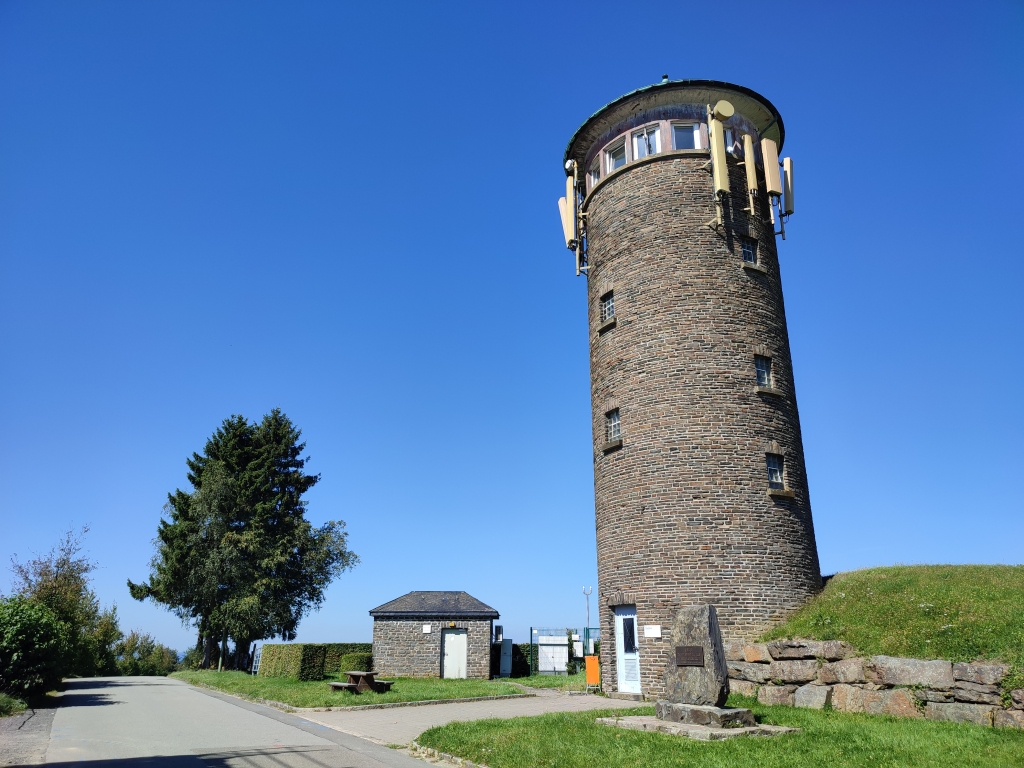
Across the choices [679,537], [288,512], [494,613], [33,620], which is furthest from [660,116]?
[288,512]

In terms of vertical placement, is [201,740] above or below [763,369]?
below

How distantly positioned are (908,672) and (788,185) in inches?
571

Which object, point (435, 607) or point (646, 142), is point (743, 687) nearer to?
point (646, 142)

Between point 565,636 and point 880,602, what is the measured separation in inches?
725

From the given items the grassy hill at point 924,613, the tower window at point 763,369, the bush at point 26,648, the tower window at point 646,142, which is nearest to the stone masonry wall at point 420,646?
the bush at point 26,648

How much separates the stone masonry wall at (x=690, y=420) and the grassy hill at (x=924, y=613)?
1196 millimetres

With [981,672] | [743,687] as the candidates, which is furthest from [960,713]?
[743,687]

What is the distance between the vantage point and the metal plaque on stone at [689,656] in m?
12.4

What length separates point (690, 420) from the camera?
18.0m

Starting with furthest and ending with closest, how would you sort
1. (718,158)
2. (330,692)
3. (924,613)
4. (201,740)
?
1. (330,692)
2. (718,158)
3. (924,613)
4. (201,740)

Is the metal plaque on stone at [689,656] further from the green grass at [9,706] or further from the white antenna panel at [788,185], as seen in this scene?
the green grass at [9,706]

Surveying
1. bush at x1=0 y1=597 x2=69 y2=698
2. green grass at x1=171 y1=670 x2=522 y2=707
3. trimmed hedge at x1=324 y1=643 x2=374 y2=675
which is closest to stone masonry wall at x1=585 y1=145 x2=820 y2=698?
green grass at x1=171 y1=670 x2=522 y2=707

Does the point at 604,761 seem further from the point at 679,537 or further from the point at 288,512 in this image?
the point at 288,512

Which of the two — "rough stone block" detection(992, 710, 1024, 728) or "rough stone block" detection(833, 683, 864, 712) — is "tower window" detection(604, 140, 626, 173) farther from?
"rough stone block" detection(992, 710, 1024, 728)
